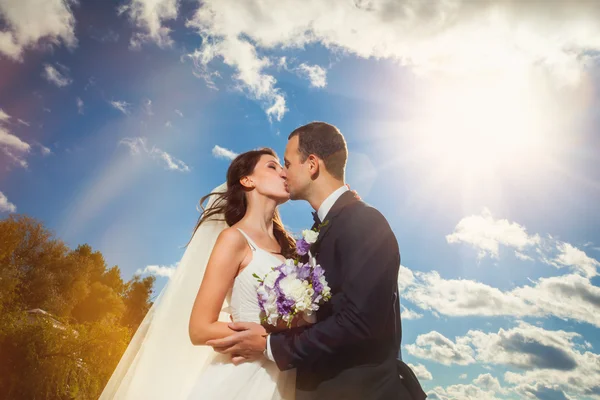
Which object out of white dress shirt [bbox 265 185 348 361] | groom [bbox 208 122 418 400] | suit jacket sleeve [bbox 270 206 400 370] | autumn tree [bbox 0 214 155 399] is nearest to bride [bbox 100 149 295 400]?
groom [bbox 208 122 418 400]

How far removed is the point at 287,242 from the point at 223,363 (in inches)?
70.6

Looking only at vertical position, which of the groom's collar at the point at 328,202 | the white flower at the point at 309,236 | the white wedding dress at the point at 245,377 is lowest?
the white wedding dress at the point at 245,377

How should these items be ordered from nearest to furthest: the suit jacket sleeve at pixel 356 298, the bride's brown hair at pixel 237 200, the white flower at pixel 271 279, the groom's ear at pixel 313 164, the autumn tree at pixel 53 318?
the suit jacket sleeve at pixel 356 298 < the white flower at pixel 271 279 < the groom's ear at pixel 313 164 < the bride's brown hair at pixel 237 200 < the autumn tree at pixel 53 318

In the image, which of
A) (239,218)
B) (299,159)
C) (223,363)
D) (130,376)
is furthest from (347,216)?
(130,376)

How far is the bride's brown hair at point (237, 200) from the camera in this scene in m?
5.60

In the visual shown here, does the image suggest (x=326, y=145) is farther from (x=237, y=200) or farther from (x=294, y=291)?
(x=237, y=200)

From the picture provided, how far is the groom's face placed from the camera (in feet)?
14.6

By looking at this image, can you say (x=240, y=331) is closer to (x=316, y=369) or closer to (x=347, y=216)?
(x=316, y=369)

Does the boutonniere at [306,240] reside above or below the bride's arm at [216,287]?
above

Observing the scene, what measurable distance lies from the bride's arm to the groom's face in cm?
74

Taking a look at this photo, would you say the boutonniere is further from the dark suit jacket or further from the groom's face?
the groom's face

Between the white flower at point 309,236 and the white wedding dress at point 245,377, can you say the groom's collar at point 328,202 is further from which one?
the white wedding dress at point 245,377

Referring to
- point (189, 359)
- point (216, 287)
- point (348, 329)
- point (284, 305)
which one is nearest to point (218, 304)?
point (216, 287)

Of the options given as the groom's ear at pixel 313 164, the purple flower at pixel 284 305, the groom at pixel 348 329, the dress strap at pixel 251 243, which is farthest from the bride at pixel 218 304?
the groom's ear at pixel 313 164
